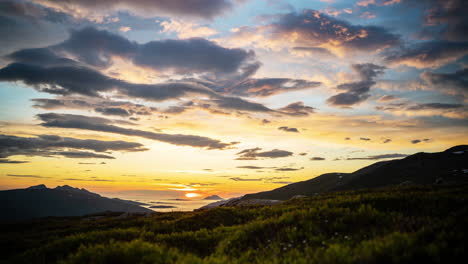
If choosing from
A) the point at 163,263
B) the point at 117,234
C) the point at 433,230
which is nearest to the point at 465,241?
the point at 433,230

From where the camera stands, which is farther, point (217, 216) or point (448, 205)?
point (217, 216)

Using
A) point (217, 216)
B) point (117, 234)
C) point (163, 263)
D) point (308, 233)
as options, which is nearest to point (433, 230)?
point (308, 233)

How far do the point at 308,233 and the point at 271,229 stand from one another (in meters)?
1.54

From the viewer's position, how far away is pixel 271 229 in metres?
8.74

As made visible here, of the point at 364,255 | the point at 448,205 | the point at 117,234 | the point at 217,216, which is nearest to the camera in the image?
the point at 364,255

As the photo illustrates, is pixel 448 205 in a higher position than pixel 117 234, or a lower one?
higher

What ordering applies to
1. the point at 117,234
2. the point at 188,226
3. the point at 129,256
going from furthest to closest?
the point at 188,226 → the point at 117,234 → the point at 129,256

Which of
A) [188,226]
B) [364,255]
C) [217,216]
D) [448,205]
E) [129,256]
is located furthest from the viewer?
[217,216]

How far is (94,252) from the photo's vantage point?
6.91 m

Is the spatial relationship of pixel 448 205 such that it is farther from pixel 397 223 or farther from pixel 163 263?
pixel 163 263

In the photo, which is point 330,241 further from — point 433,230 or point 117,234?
point 117,234

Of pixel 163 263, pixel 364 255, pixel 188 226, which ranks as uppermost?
pixel 364 255

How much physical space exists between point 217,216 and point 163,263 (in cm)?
1003

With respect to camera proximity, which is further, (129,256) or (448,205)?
(448,205)
